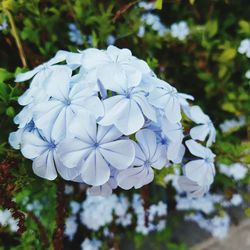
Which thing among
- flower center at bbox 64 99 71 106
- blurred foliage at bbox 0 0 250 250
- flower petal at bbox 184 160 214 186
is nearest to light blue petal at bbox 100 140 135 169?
flower center at bbox 64 99 71 106

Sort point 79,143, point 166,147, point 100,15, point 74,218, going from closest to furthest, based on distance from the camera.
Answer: point 79,143
point 166,147
point 100,15
point 74,218

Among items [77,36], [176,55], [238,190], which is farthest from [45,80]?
[238,190]

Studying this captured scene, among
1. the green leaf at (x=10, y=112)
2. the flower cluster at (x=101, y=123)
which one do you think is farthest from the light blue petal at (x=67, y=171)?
the green leaf at (x=10, y=112)

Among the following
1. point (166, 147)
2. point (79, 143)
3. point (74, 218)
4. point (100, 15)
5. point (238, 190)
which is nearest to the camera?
point (79, 143)

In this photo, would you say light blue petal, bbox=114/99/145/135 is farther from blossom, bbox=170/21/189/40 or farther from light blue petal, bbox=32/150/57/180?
blossom, bbox=170/21/189/40

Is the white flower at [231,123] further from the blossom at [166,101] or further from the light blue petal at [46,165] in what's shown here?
the light blue petal at [46,165]

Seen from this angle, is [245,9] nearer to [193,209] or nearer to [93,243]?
[193,209]
